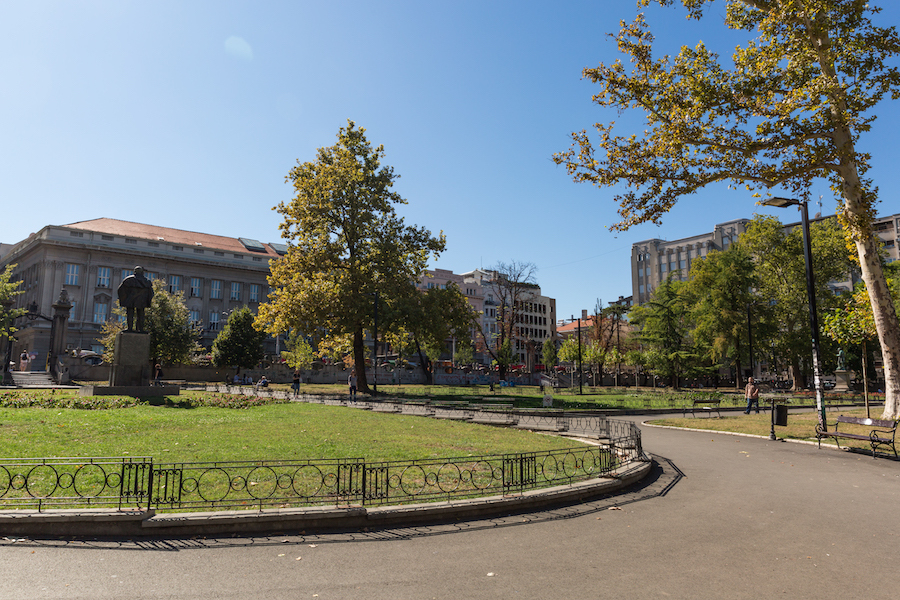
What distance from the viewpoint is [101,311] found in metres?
70.8

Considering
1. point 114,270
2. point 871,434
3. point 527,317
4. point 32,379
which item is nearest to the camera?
point 871,434

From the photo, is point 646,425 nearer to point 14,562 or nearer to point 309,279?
point 14,562

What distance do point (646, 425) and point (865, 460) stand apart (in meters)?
8.74

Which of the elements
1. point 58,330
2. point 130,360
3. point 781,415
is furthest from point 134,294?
point 781,415

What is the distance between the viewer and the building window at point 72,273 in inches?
2719

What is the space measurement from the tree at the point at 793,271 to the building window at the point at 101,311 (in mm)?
72631

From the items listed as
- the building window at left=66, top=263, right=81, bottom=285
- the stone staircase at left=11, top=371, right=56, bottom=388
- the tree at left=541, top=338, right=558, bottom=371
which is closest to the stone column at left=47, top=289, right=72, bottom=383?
the stone staircase at left=11, top=371, right=56, bottom=388

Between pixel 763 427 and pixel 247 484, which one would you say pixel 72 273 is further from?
pixel 763 427

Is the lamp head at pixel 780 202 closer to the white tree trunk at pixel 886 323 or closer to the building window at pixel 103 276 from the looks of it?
the white tree trunk at pixel 886 323

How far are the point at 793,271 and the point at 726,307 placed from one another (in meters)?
6.15

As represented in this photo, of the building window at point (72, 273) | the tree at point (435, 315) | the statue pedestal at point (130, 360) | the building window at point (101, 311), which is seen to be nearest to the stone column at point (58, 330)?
the statue pedestal at point (130, 360)

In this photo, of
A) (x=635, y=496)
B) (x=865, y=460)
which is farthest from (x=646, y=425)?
(x=635, y=496)

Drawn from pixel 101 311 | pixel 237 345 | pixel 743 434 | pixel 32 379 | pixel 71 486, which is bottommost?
pixel 743 434

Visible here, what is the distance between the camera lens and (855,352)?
2516 inches
